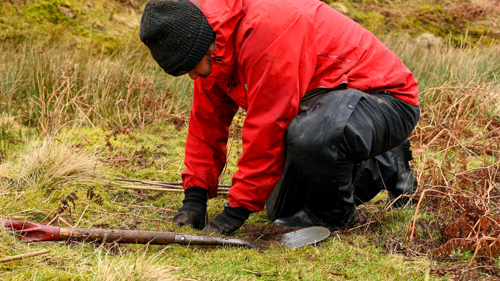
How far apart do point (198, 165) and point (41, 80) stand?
2525 mm

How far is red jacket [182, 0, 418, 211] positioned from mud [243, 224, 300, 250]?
182 mm

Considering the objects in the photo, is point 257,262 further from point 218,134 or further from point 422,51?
point 422,51

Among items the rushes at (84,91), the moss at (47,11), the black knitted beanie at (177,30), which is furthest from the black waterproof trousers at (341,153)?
the moss at (47,11)

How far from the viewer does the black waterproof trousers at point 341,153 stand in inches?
86.3

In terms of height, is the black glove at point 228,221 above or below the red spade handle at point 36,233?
below

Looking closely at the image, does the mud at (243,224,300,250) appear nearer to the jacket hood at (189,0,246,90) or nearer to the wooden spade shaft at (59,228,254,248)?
the wooden spade shaft at (59,228,254,248)

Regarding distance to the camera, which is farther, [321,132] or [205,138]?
[205,138]

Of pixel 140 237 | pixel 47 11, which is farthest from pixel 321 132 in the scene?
pixel 47 11

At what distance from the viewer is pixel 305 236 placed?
2.30m

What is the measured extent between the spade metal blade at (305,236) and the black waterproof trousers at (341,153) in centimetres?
18

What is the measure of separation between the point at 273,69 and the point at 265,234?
932mm

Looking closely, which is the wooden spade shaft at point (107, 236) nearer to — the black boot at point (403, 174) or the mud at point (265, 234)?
the mud at point (265, 234)

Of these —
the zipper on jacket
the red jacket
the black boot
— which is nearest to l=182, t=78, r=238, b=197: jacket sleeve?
the red jacket

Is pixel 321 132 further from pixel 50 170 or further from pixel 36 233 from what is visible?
pixel 50 170
